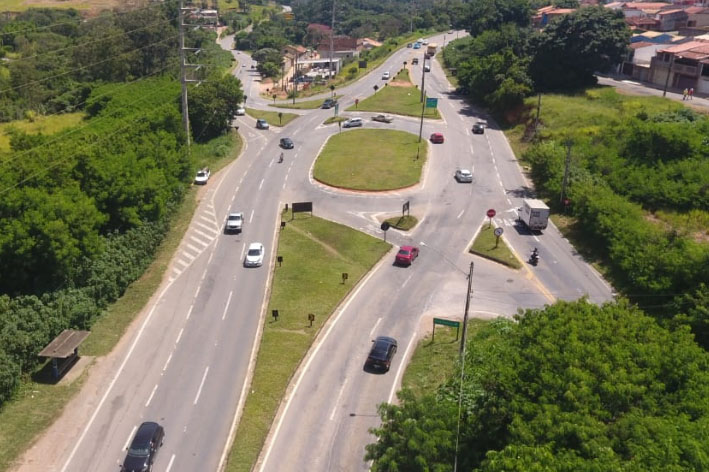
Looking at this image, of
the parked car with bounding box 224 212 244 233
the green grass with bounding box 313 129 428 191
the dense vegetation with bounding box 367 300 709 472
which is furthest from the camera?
the green grass with bounding box 313 129 428 191

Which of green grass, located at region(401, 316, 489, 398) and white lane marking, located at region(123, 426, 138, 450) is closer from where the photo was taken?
white lane marking, located at region(123, 426, 138, 450)

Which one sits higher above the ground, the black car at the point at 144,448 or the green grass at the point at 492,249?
the green grass at the point at 492,249

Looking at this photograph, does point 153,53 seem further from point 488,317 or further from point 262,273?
point 488,317

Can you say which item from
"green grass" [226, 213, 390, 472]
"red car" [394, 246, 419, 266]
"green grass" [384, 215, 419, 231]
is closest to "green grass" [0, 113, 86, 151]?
"green grass" [226, 213, 390, 472]

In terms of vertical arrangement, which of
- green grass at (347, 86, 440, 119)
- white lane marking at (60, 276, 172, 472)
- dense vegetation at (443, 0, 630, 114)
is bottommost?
white lane marking at (60, 276, 172, 472)

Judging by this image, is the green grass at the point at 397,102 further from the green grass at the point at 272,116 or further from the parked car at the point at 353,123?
the green grass at the point at 272,116

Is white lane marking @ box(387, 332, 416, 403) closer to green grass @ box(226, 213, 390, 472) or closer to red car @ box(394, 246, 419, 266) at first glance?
green grass @ box(226, 213, 390, 472)

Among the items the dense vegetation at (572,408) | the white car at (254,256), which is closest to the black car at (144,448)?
the dense vegetation at (572,408)
